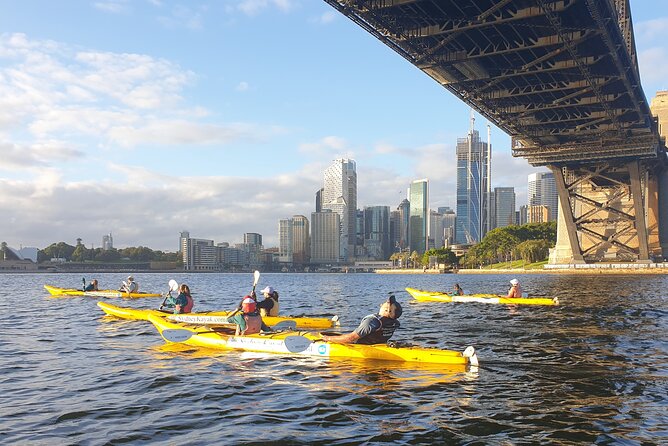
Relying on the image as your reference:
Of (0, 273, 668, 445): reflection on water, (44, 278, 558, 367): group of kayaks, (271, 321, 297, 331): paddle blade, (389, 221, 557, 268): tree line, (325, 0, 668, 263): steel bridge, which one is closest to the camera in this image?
(0, 273, 668, 445): reflection on water

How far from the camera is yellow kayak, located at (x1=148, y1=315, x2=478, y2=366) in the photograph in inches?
497

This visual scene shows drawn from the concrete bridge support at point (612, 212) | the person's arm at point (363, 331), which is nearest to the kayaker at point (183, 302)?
the person's arm at point (363, 331)

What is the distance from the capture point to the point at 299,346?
13781 millimetres

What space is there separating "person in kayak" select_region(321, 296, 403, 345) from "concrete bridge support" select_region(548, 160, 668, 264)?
6164cm

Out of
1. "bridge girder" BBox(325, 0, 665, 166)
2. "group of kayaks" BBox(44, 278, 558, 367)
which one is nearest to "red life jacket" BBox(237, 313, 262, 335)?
"group of kayaks" BBox(44, 278, 558, 367)

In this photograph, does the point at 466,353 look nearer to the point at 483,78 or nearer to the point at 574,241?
the point at 483,78

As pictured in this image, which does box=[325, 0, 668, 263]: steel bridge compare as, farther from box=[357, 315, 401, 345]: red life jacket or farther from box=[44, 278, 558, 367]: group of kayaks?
box=[357, 315, 401, 345]: red life jacket

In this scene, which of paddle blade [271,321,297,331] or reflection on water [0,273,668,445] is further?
paddle blade [271,321,297,331]

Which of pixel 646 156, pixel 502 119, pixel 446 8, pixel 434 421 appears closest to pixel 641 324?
pixel 434 421

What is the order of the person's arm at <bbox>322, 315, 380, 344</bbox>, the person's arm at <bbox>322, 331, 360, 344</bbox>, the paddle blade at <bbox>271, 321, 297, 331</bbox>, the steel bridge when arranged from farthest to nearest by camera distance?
the steel bridge
the paddle blade at <bbox>271, 321, 297, 331</bbox>
the person's arm at <bbox>322, 331, 360, 344</bbox>
the person's arm at <bbox>322, 315, 380, 344</bbox>

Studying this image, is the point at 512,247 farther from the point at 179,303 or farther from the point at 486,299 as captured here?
the point at 179,303

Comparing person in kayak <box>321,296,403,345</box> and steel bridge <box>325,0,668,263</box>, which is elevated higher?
steel bridge <box>325,0,668,263</box>

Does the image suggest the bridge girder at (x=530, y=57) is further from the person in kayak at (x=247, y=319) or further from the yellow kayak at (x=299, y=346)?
the yellow kayak at (x=299, y=346)

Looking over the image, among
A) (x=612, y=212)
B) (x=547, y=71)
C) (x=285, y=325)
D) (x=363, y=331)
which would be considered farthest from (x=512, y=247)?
(x=363, y=331)
